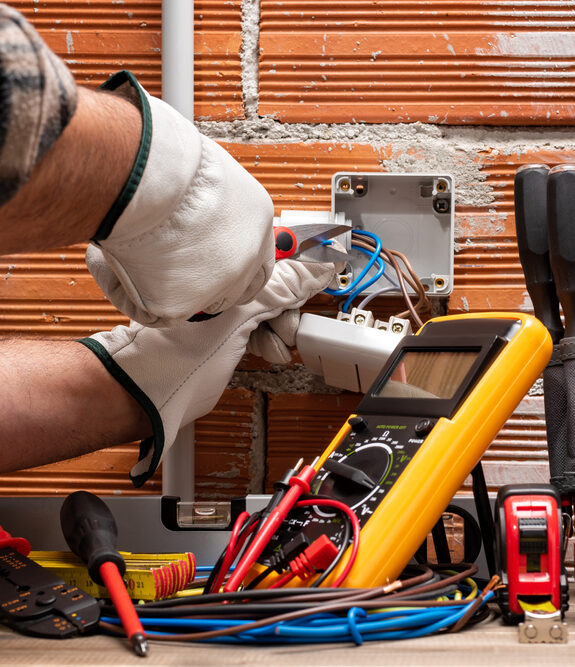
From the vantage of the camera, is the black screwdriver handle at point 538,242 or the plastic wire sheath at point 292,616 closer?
the plastic wire sheath at point 292,616

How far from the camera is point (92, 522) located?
0.58 meters

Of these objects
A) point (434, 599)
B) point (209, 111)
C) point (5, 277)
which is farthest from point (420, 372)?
point (5, 277)

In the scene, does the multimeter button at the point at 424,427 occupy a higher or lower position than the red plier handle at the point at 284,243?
lower

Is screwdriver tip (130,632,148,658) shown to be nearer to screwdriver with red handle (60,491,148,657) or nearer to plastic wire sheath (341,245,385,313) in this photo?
screwdriver with red handle (60,491,148,657)

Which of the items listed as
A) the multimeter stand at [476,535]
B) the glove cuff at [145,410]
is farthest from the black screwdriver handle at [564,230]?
the glove cuff at [145,410]

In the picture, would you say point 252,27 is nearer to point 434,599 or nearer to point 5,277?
point 5,277

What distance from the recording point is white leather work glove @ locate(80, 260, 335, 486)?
2.52ft

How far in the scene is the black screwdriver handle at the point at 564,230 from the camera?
631 millimetres

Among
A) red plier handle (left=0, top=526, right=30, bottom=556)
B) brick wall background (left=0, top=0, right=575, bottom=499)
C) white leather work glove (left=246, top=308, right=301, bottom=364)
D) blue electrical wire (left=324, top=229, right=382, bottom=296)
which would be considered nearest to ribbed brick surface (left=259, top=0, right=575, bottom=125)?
brick wall background (left=0, top=0, right=575, bottom=499)

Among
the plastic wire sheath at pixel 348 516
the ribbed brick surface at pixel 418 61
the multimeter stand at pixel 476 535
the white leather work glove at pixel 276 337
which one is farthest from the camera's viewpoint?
the ribbed brick surface at pixel 418 61

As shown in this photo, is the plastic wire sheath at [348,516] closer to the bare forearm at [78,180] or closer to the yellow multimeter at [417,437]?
the yellow multimeter at [417,437]

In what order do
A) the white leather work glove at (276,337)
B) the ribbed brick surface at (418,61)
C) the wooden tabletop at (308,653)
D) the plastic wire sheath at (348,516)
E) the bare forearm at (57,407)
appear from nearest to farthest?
the wooden tabletop at (308,653) < the plastic wire sheath at (348,516) < the bare forearm at (57,407) < the white leather work glove at (276,337) < the ribbed brick surface at (418,61)

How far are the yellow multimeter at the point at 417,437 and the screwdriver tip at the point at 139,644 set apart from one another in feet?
0.43

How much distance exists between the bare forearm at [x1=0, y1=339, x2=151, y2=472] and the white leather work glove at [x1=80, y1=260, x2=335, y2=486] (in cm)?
2
